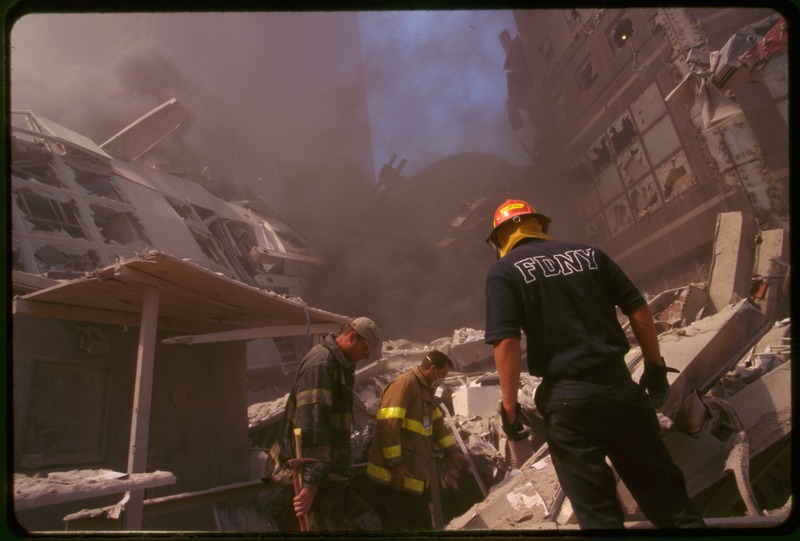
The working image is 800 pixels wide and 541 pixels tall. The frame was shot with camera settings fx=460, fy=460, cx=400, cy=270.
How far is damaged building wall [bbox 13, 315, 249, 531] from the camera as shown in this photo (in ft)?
14.0

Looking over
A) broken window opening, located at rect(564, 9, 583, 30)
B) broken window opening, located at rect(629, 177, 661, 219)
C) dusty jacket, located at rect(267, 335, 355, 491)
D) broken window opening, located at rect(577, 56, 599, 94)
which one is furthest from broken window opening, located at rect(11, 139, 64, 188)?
broken window opening, located at rect(564, 9, 583, 30)

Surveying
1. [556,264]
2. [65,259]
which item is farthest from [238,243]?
[556,264]

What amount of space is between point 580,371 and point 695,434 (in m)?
1.66

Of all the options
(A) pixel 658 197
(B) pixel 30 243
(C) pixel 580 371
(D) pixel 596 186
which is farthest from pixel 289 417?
(D) pixel 596 186

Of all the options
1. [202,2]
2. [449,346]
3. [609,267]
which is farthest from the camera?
[449,346]

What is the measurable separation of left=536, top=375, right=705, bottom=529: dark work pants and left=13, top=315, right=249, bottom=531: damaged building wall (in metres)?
4.08

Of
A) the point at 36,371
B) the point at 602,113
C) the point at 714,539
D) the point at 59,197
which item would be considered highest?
the point at 602,113

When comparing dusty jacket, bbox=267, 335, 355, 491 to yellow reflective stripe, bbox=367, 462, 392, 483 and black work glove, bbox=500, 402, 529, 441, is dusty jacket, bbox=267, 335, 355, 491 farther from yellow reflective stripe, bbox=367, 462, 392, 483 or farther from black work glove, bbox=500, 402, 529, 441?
black work glove, bbox=500, 402, 529, 441

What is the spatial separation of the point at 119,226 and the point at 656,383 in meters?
10.9

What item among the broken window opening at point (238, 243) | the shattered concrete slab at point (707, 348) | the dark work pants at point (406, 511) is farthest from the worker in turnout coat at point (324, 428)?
the broken window opening at point (238, 243)

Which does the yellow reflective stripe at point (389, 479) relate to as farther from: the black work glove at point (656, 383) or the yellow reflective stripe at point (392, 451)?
the black work glove at point (656, 383)

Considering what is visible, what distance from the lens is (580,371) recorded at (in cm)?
193

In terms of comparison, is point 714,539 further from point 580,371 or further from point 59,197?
point 59,197

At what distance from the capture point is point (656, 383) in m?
2.21
